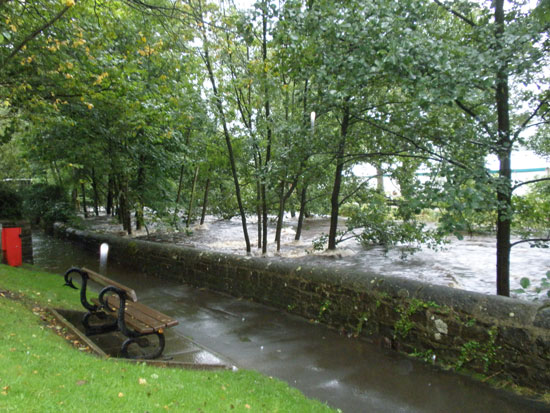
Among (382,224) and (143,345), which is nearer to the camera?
(143,345)

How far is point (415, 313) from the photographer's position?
5.33 metres

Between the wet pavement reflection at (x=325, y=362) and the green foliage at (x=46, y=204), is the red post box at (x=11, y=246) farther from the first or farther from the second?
the green foliage at (x=46, y=204)

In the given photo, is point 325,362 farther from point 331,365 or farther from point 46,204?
point 46,204

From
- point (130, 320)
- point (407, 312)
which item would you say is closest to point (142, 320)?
point (130, 320)

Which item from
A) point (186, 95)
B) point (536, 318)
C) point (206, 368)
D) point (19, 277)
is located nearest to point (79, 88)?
point (186, 95)

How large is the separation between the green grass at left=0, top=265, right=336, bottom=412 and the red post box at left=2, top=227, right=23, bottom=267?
6.36 meters

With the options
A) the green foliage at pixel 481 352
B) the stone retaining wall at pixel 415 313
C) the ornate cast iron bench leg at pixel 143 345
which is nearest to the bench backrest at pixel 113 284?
the ornate cast iron bench leg at pixel 143 345

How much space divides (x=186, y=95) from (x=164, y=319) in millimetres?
7204

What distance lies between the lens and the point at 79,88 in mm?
8938

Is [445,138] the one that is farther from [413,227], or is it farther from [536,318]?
[413,227]

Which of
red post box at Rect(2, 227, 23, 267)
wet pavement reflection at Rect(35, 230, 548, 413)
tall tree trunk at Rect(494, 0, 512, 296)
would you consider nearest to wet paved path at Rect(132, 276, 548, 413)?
wet pavement reflection at Rect(35, 230, 548, 413)

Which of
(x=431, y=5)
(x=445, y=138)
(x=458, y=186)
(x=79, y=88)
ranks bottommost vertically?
(x=458, y=186)

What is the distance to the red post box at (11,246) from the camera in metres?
A: 10.5

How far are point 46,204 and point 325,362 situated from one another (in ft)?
70.4
